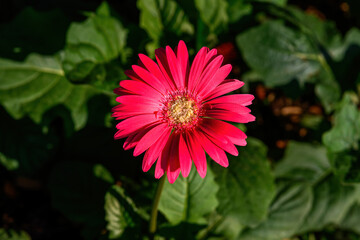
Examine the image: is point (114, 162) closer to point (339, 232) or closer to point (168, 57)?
point (168, 57)

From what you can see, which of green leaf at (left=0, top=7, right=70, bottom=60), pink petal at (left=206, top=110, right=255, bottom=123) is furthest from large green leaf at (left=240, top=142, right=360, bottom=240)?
green leaf at (left=0, top=7, right=70, bottom=60)

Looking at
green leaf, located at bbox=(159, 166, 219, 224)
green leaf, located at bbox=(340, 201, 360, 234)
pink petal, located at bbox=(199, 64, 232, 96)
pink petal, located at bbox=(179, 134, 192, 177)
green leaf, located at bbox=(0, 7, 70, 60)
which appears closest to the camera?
pink petal, located at bbox=(179, 134, 192, 177)

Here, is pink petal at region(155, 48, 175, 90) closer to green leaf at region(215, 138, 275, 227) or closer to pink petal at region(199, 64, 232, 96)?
pink petal at region(199, 64, 232, 96)

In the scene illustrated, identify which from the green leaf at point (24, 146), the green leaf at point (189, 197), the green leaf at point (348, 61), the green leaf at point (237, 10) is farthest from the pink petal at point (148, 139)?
the green leaf at point (348, 61)

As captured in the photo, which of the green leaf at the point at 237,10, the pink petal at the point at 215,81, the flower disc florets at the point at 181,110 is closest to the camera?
the pink petal at the point at 215,81

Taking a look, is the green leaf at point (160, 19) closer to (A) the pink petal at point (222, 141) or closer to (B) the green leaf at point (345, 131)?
(A) the pink petal at point (222, 141)
